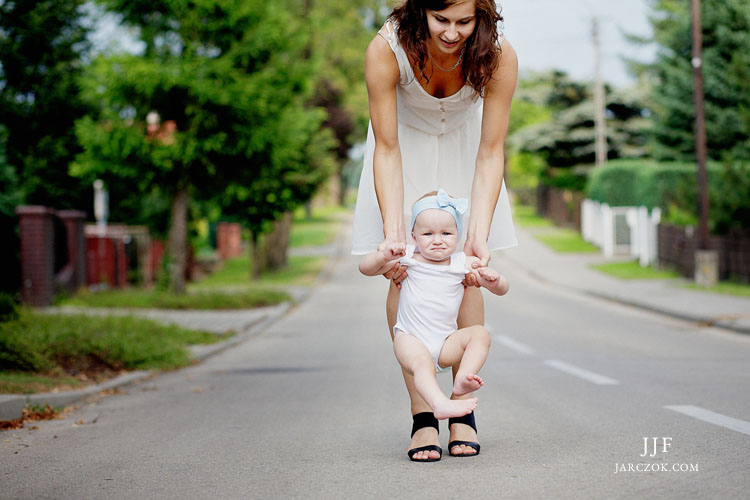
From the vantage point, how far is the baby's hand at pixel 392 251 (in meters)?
4.17

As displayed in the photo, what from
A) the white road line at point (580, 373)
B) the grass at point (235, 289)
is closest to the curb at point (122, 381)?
the grass at point (235, 289)

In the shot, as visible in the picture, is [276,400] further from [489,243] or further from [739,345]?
[739,345]

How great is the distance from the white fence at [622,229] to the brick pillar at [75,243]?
53.2 feet

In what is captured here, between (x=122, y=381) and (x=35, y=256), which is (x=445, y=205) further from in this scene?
(x=35, y=256)

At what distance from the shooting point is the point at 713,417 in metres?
5.24

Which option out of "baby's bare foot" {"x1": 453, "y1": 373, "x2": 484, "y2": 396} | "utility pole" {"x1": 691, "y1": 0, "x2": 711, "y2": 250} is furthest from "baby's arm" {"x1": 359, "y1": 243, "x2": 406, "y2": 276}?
"utility pole" {"x1": 691, "y1": 0, "x2": 711, "y2": 250}

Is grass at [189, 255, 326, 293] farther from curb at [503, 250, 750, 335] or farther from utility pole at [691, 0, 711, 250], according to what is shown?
utility pole at [691, 0, 711, 250]

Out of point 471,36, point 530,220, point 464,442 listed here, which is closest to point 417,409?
point 464,442

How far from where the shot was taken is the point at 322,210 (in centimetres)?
7900

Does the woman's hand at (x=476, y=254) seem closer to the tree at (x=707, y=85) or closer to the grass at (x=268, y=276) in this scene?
the grass at (x=268, y=276)

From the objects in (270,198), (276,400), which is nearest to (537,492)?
(276,400)

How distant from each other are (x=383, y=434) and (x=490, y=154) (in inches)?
65.9

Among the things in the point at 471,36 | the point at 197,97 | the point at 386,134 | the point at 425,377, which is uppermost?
the point at 197,97

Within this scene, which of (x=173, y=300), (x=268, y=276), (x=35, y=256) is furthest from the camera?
(x=268, y=276)
